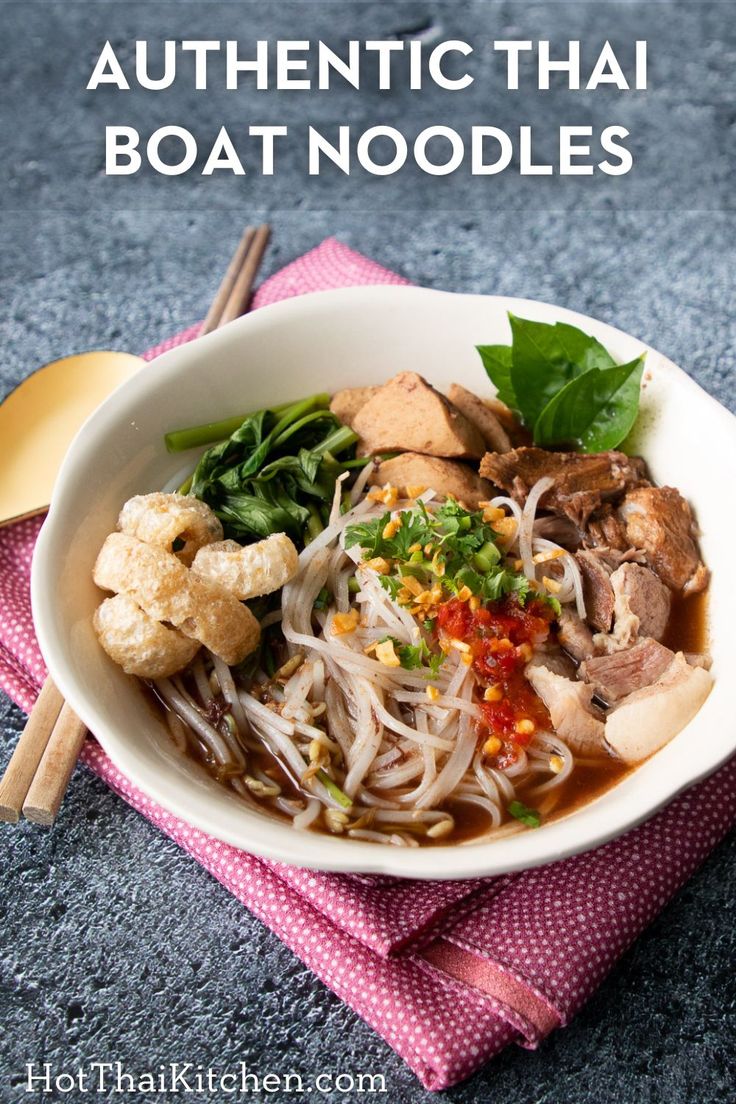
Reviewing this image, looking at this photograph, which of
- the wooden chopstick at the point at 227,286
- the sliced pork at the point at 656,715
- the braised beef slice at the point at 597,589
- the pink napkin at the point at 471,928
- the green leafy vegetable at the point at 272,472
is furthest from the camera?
the wooden chopstick at the point at 227,286

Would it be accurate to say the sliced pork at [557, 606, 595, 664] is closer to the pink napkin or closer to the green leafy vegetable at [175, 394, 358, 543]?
the pink napkin

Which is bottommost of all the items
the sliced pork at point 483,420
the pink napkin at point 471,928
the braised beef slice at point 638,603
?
the pink napkin at point 471,928

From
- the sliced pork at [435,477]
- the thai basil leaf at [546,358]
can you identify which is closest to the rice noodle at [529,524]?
the sliced pork at [435,477]

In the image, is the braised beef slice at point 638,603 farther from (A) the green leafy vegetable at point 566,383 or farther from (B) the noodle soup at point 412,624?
(A) the green leafy vegetable at point 566,383

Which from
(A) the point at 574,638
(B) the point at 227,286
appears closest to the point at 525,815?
(A) the point at 574,638

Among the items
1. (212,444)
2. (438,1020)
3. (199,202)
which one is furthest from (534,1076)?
(199,202)

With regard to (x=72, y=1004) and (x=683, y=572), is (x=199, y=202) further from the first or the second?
(x=72, y=1004)

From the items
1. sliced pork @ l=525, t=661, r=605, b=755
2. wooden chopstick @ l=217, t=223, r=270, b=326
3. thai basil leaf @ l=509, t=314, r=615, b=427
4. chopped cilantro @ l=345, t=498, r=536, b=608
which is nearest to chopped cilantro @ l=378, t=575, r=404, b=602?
chopped cilantro @ l=345, t=498, r=536, b=608
